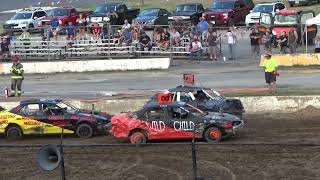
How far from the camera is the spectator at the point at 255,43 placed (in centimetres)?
3500

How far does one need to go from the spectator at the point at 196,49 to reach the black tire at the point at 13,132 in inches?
640

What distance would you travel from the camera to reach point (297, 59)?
3378 centimetres

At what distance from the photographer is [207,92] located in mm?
22062

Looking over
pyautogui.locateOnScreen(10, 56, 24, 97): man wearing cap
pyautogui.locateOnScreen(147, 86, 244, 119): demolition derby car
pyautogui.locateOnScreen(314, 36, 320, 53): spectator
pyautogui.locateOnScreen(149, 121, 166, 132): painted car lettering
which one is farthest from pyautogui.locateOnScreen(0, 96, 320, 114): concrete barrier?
pyautogui.locateOnScreen(314, 36, 320, 53): spectator

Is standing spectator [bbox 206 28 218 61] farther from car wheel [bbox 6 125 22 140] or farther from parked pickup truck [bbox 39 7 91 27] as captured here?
car wheel [bbox 6 125 22 140]

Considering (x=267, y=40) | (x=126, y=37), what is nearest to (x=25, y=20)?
(x=126, y=37)

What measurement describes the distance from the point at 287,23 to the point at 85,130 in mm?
20270

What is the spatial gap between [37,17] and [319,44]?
25.0m

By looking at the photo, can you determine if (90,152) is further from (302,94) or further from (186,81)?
(302,94)

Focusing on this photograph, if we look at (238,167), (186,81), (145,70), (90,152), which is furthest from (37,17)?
(238,167)

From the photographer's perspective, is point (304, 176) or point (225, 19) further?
point (225, 19)

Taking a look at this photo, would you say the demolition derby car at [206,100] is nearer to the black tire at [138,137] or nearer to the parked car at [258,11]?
the black tire at [138,137]

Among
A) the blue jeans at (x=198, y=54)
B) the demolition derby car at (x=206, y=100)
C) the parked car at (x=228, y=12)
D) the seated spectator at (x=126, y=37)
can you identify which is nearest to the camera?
the demolition derby car at (x=206, y=100)

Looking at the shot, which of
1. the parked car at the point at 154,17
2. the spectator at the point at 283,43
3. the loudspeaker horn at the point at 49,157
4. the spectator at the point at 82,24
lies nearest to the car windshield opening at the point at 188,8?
the parked car at the point at 154,17
